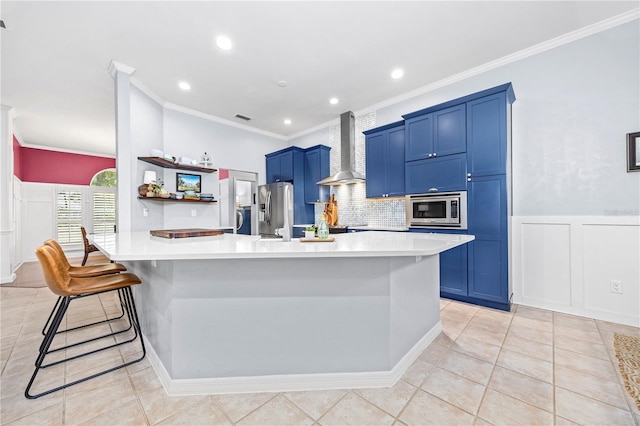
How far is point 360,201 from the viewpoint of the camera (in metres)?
4.73

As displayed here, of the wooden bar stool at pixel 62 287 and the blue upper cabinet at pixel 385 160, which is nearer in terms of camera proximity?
the wooden bar stool at pixel 62 287

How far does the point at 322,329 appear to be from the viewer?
1.62 m

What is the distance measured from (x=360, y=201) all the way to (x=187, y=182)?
9.58ft

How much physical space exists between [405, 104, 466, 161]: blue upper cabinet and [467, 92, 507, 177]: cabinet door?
0.09 metres

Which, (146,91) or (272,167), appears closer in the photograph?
(146,91)

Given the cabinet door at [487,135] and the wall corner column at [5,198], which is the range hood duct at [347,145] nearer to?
the cabinet door at [487,135]

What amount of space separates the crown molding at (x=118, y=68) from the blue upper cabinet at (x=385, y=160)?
10.6 feet

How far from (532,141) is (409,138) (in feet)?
4.32

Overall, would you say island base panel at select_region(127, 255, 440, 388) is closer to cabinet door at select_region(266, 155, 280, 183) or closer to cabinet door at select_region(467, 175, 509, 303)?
cabinet door at select_region(467, 175, 509, 303)

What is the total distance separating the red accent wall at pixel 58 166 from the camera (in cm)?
641

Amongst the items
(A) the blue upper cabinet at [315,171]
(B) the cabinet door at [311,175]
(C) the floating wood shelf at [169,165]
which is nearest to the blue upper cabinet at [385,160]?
(A) the blue upper cabinet at [315,171]

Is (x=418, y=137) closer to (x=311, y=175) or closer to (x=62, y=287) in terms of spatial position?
(x=311, y=175)

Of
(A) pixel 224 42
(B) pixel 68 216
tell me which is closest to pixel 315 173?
(A) pixel 224 42

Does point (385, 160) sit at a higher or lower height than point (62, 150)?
lower
